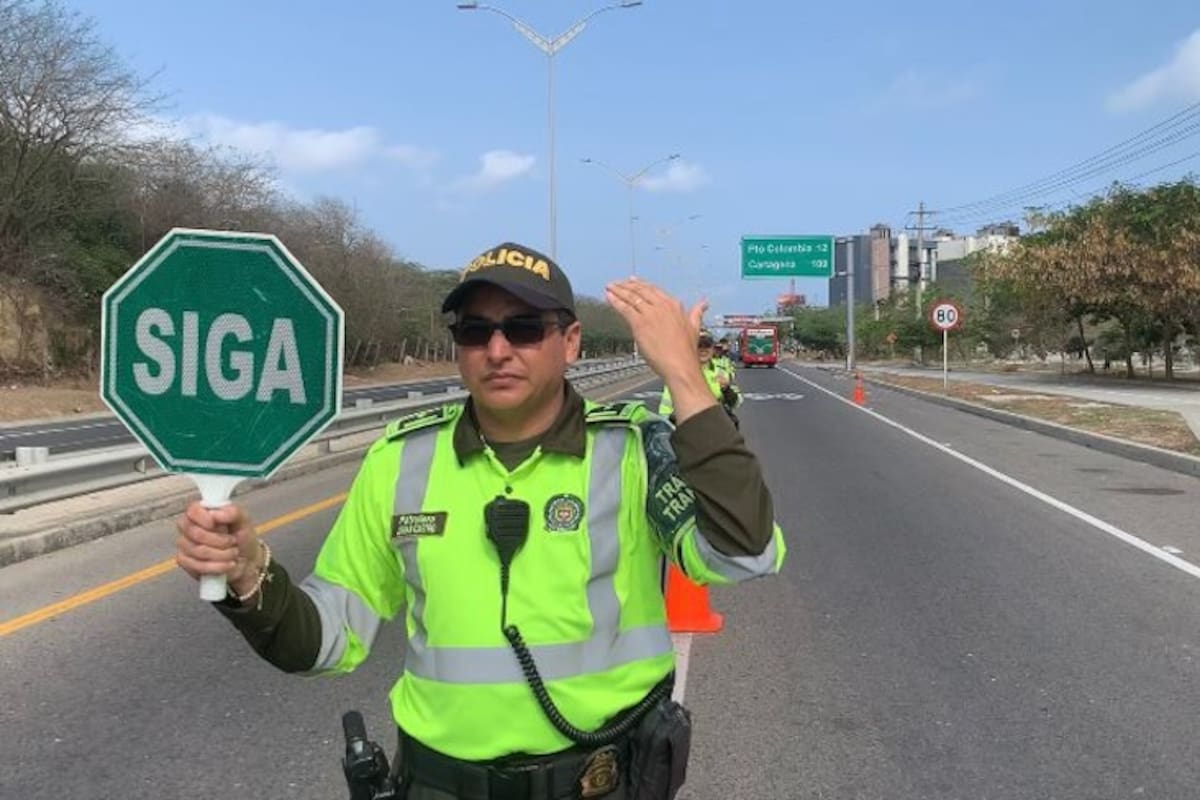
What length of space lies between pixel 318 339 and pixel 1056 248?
147 feet

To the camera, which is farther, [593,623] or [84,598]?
[84,598]

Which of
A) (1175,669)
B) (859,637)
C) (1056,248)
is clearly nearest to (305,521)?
(859,637)

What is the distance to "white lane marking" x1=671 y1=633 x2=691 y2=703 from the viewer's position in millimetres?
5466

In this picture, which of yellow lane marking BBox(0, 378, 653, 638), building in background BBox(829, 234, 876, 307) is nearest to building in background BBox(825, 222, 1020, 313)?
building in background BBox(829, 234, 876, 307)

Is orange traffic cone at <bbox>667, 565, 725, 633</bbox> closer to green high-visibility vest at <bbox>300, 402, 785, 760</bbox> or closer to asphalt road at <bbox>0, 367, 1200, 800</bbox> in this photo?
asphalt road at <bbox>0, 367, 1200, 800</bbox>

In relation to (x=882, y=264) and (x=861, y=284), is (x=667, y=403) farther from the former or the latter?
(x=861, y=284)

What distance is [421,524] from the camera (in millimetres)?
2088

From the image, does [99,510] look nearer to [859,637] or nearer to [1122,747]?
[859,637]

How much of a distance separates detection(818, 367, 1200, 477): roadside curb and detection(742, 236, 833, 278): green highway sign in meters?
26.4

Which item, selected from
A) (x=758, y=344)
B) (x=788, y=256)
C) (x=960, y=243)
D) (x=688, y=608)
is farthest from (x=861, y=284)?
(x=688, y=608)

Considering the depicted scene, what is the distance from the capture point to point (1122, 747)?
4.66 metres

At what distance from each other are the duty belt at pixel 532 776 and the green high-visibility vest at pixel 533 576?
0.02 meters

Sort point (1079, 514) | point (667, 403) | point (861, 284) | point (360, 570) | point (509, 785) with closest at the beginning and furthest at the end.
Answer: point (509, 785) < point (360, 570) < point (667, 403) < point (1079, 514) < point (861, 284)

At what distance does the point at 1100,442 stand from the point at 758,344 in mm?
58889
